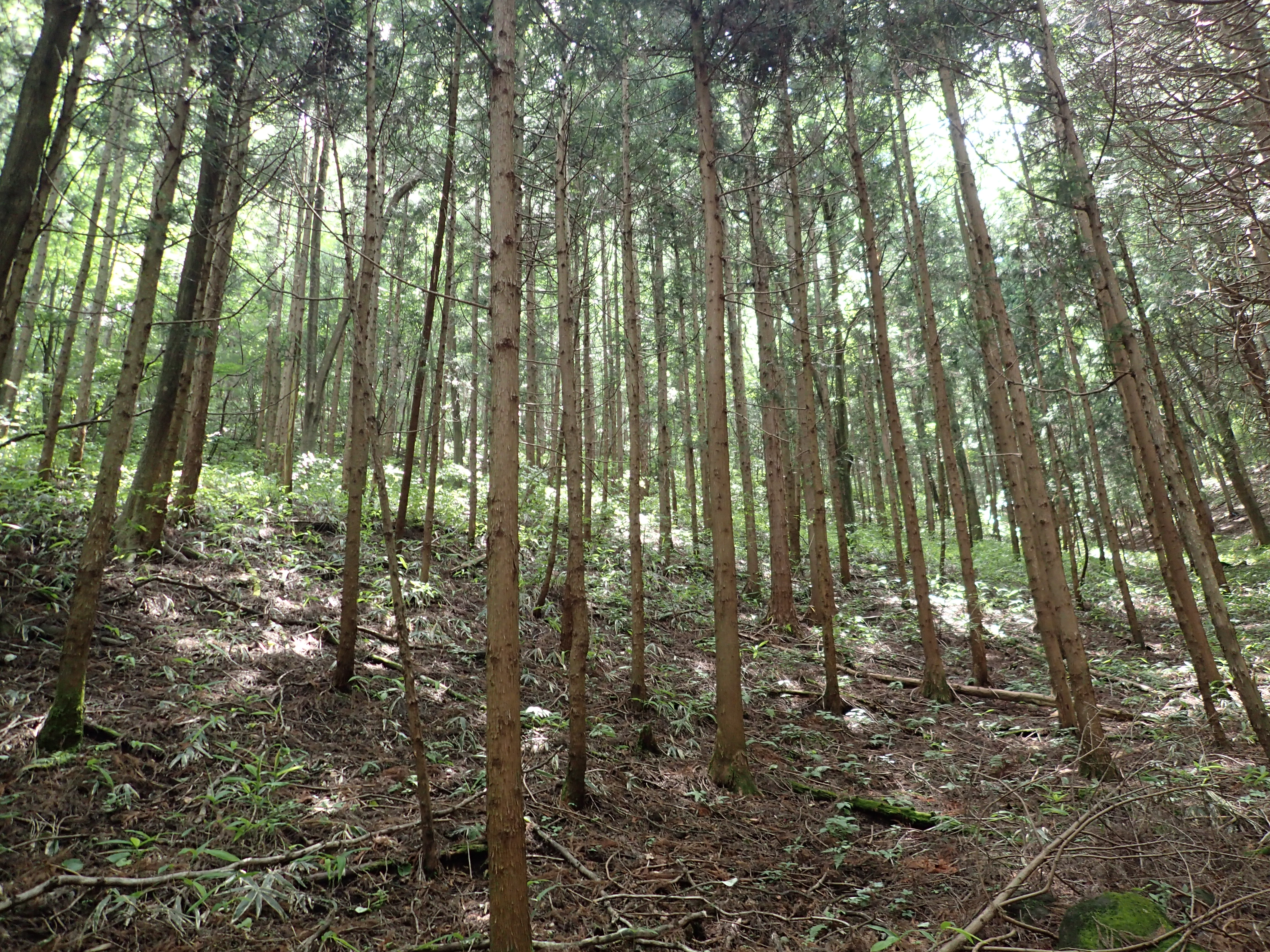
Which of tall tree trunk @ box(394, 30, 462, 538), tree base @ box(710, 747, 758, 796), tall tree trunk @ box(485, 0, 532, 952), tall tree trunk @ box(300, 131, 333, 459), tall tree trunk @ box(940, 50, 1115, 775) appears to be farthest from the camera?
tall tree trunk @ box(300, 131, 333, 459)

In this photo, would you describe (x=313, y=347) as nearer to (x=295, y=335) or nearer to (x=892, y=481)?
(x=295, y=335)

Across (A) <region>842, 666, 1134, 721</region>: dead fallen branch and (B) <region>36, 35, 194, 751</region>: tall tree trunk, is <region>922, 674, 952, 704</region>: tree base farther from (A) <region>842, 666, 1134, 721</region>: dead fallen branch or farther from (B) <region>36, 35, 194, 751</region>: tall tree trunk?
(B) <region>36, 35, 194, 751</region>: tall tree trunk

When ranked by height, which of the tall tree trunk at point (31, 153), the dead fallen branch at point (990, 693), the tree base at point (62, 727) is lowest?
the dead fallen branch at point (990, 693)

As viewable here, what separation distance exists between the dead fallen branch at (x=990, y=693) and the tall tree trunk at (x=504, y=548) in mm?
7401

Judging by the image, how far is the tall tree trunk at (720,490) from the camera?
238 inches

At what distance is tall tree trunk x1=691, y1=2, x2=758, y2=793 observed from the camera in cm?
605

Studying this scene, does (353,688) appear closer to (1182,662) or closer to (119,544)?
(119,544)

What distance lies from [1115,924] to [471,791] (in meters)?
4.16

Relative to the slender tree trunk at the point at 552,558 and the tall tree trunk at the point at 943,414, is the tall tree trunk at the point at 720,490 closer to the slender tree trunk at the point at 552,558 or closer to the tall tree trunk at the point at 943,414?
the slender tree trunk at the point at 552,558

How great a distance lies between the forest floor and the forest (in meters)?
0.04

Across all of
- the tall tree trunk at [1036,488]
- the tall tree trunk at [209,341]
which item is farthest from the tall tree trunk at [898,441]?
the tall tree trunk at [209,341]

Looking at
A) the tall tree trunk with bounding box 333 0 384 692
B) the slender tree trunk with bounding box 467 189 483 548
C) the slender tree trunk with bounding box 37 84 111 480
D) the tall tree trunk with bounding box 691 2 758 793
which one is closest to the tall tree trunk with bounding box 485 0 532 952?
the tall tree trunk with bounding box 333 0 384 692

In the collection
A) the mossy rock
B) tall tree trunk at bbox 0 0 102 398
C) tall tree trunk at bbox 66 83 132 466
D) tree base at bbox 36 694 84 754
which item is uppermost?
tall tree trunk at bbox 66 83 132 466

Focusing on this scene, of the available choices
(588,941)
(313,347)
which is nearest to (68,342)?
(313,347)
